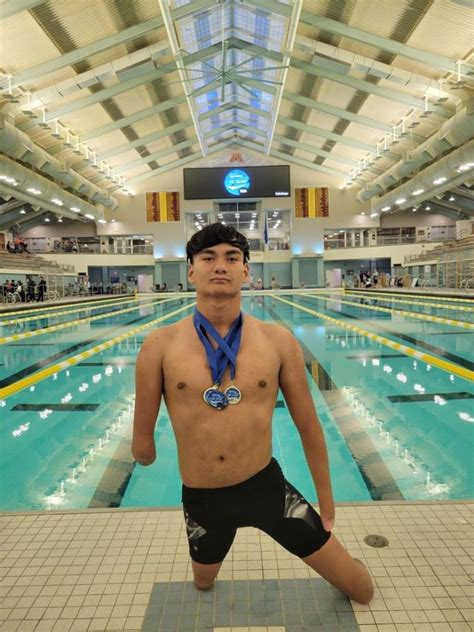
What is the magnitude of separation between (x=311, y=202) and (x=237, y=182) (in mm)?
6638

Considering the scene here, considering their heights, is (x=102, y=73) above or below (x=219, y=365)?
above

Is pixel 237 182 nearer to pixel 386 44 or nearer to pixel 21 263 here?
pixel 21 263

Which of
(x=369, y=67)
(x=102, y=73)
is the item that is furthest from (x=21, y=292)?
(x=369, y=67)

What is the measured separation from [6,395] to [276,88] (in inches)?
740

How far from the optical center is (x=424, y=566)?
1632 mm

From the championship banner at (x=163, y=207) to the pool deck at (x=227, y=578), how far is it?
30.8 meters

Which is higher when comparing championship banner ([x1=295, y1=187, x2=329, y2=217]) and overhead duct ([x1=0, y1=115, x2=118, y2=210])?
championship banner ([x1=295, y1=187, x2=329, y2=217])

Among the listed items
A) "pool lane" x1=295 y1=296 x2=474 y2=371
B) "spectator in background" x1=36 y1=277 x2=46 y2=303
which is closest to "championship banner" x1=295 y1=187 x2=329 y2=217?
"spectator in background" x1=36 y1=277 x2=46 y2=303

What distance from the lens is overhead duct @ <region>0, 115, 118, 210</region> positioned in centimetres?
1265

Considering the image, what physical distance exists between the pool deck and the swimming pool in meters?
0.75

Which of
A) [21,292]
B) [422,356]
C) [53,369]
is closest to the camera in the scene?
[53,369]

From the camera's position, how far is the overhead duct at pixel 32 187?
595 inches

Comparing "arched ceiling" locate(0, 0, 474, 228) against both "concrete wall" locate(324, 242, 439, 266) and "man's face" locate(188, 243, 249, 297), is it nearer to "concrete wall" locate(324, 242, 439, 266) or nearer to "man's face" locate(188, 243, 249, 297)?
"concrete wall" locate(324, 242, 439, 266)

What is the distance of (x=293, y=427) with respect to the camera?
12.9 ft
